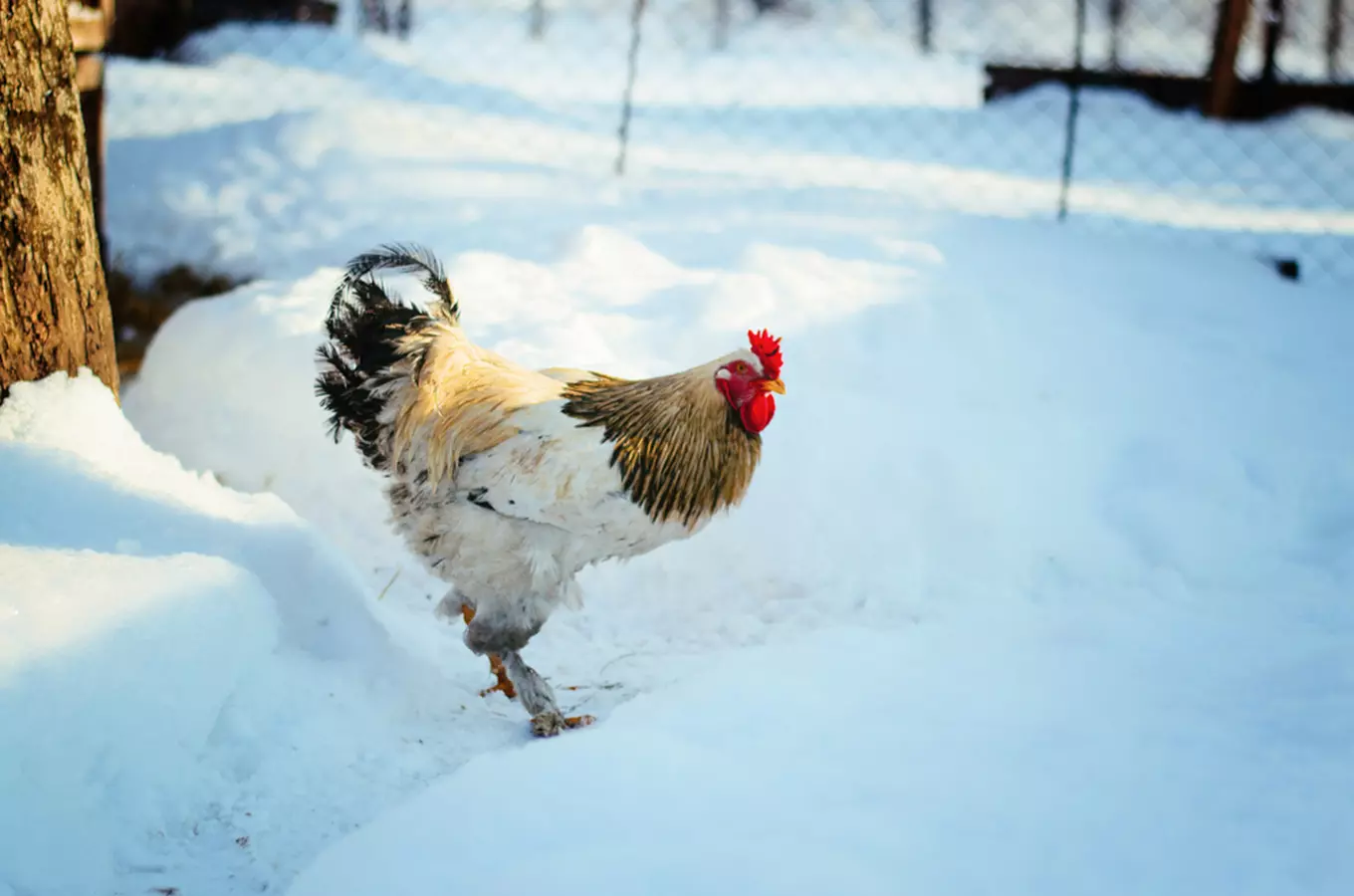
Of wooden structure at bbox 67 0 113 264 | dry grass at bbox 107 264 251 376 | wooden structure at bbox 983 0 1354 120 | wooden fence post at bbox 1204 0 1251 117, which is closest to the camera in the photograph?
wooden structure at bbox 67 0 113 264

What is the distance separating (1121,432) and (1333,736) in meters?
2.42

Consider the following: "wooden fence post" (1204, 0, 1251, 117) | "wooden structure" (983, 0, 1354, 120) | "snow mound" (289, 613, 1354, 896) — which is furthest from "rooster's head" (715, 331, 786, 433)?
"wooden fence post" (1204, 0, 1251, 117)

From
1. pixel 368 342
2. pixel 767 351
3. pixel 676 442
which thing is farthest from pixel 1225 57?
pixel 368 342

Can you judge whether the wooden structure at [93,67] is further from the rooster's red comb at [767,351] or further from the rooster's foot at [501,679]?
the rooster's red comb at [767,351]

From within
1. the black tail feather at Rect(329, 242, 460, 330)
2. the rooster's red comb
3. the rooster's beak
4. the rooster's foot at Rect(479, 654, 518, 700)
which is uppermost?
the black tail feather at Rect(329, 242, 460, 330)

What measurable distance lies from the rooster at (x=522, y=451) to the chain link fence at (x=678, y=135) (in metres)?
3.34

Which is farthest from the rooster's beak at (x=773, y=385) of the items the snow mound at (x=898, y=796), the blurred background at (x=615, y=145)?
the blurred background at (x=615, y=145)

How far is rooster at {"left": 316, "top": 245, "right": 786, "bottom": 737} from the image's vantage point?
303cm

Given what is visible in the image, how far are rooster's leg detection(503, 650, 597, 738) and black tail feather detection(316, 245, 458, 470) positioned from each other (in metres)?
0.76

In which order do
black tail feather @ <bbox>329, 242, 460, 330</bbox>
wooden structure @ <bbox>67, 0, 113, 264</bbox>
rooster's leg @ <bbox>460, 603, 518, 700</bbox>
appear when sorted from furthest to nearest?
wooden structure @ <bbox>67, 0, 113, 264</bbox> < rooster's leg @ <bbox>460, 603, 518, 700</bbox> < black tail feather @ <bbox>329, 242, 460, 330</bbox>

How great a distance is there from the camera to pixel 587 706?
3.54 meters

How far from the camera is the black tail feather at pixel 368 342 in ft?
10.9

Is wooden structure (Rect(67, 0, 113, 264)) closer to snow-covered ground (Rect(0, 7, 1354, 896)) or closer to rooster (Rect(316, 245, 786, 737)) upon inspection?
snow-covered ground (Rect(0, 7, 1354, 896))

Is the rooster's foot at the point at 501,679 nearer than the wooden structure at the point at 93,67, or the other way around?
the rooster's foot at the point at 501,679
